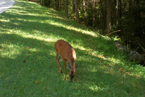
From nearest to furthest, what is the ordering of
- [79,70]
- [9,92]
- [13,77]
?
[9,92] < [13,77] < [79,70]

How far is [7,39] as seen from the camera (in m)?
9.86

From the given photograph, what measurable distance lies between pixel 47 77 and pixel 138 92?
3579 millimetres

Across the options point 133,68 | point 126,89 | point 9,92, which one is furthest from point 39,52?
point 133,68

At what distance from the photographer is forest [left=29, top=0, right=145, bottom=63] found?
18.2 metres

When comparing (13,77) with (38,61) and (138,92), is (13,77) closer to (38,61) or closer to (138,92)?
(38,61)

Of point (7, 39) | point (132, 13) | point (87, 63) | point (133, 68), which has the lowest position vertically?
point (133, 68)

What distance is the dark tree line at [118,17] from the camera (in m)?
18.2

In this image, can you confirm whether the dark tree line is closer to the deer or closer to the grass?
the grass

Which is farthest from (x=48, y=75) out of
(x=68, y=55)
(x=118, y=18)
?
(x=118, y=18)

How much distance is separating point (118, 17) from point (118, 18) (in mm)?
801

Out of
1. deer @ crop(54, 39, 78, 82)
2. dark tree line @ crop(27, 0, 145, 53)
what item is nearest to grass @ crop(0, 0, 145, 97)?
deer @ crop(54, 39, 78, 82)

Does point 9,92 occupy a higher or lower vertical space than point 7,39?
lower

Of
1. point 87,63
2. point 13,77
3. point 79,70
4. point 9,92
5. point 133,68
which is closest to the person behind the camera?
point 9,92

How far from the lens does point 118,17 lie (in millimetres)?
25641
